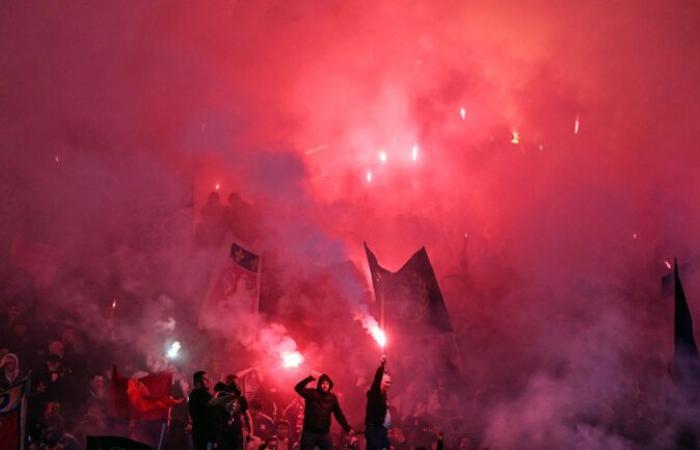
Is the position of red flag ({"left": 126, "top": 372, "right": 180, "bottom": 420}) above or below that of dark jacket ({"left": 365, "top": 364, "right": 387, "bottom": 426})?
above

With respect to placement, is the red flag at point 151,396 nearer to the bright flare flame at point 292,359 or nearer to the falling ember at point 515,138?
the bright flare flame at point 292,359

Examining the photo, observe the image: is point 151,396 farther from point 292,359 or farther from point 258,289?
point 258,289

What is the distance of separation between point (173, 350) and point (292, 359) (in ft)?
6.33

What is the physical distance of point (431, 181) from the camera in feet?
50.5

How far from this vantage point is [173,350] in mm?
10250

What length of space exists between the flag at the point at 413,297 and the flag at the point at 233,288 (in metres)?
2.59

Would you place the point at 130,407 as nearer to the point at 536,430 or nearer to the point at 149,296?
the point at 149,296

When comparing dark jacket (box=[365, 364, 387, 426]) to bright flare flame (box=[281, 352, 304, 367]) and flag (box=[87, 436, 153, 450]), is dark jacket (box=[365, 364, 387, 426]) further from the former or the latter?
bright flare flame (box=[281, 352, 304, 367])

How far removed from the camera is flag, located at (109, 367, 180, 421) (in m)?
8.16

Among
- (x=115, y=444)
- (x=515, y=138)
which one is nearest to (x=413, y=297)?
(x=115, y=444)

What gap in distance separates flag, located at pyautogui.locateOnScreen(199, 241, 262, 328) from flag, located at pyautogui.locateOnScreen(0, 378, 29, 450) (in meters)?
4.38

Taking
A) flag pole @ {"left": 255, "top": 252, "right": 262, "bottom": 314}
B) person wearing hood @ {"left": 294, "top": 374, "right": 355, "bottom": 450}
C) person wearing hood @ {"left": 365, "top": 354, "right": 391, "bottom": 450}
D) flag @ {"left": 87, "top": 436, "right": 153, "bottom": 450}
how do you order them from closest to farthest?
flag @ {"left": 87, "top": 436, "right": 153, "bottom": 450}
person wearing hood @ {"left": 294, "top": 374, "right": 355, "bottom": 450}
person wearing hood @ {"left": 365, "top": 354, "right": 391, "bottom": 450}
flag pole @ {"left": 255, "top": 252, "right": 262, "bottom": 314}

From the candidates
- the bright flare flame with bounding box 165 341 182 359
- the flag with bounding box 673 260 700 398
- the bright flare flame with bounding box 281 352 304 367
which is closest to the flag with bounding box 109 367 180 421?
the bright flare flame with bounding box 165 341 182 359

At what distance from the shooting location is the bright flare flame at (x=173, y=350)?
10.2 metres
